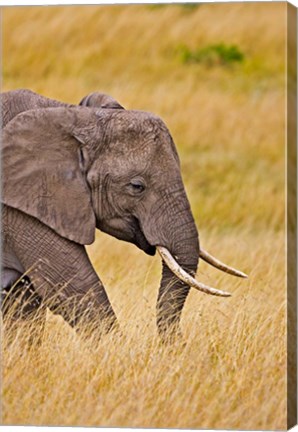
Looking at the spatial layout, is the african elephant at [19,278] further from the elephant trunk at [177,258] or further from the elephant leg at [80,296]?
the elephant trunk at [177,258]

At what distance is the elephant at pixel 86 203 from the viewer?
9.54 metres

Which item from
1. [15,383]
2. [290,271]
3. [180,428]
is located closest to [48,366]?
[15,383]

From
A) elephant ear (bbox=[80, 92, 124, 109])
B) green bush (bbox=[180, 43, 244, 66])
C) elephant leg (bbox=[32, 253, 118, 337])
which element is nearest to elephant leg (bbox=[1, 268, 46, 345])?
elephant leg (bbox=[32, 253, 118, 337])

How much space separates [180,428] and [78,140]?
70.3 inches

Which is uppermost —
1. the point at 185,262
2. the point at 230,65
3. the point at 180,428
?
the point at 230,65

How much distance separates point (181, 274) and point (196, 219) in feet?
22.1

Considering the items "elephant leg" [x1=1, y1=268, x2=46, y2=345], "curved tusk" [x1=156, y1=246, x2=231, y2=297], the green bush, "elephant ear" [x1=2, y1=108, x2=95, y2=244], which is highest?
the green bush

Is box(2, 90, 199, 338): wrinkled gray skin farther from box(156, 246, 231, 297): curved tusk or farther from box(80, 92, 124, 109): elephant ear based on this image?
box(80, 92, 124, 109): elephant ear

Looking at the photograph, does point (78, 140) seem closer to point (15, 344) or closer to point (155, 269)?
point (15, 344)

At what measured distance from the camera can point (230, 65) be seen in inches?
754

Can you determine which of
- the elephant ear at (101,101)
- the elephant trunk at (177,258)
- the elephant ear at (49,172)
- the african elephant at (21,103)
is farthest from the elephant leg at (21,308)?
the elephant ear at (101,101)

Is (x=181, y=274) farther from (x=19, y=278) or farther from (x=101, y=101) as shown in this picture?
(x=101, y=101)

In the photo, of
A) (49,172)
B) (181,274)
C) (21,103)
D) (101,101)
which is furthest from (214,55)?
(181,274)

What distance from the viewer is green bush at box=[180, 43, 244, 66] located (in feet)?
62.0
